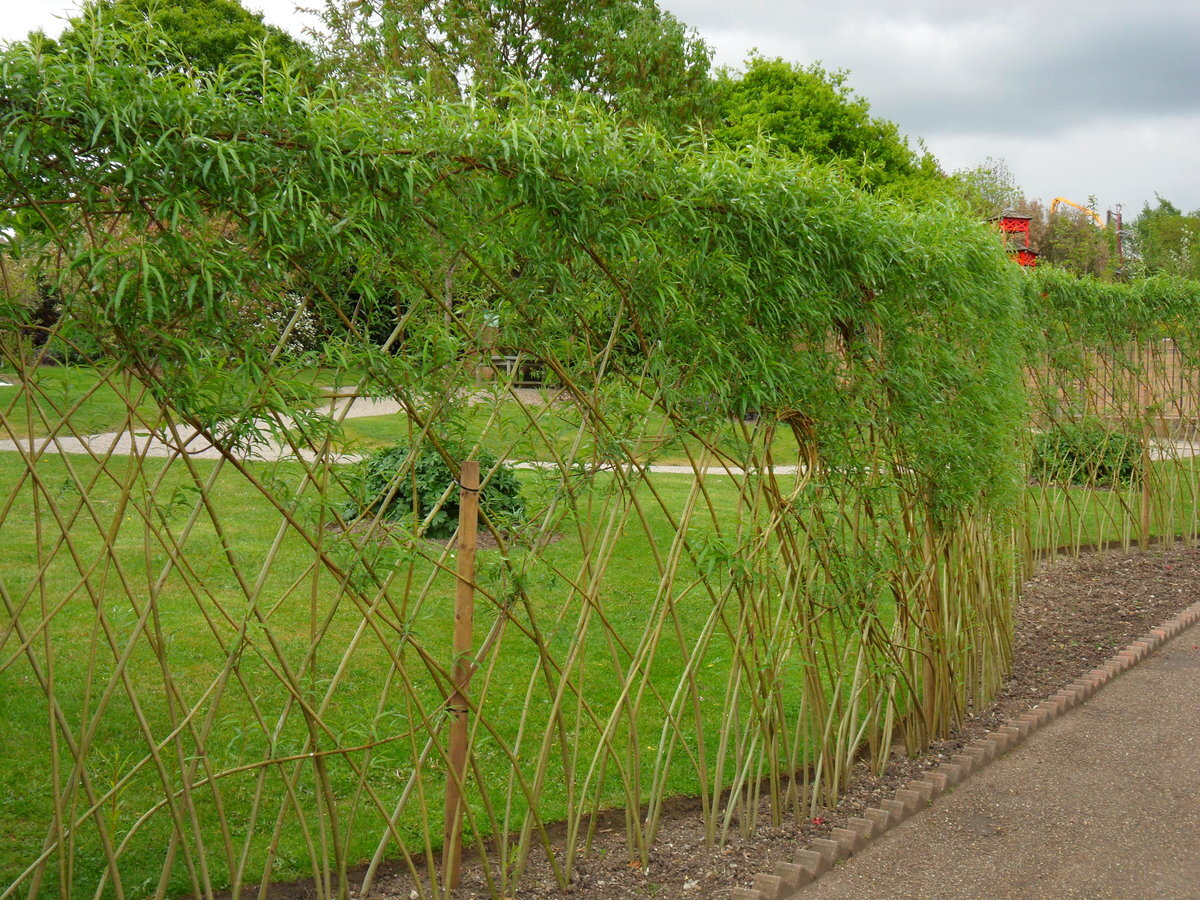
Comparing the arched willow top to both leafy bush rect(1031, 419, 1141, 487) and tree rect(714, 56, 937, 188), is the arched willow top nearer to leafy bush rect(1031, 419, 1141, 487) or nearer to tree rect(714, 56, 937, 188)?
leafy bush rect(1031, 419, 1141, 487)

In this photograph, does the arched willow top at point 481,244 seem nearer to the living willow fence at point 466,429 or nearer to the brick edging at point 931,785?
the living willow fence at point 466,429

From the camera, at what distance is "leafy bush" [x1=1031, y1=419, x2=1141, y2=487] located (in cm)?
826

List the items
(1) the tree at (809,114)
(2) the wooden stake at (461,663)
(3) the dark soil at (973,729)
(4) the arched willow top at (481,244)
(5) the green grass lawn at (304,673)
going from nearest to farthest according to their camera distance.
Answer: (4) the arched willow top at (481,244) → (5) the green grass lawn at (304,673) → (2) the wooden stake at (461,663) → (3) the dark soil at (973,729) → (1) the tree at (809,114)

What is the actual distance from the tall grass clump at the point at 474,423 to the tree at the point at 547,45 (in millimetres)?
14095

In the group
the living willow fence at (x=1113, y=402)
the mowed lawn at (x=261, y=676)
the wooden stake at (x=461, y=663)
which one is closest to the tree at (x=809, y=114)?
the living willow fence at (x=1113, y=402)

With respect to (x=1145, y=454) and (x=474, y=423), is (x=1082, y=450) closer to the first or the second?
(x=1145, y=454)

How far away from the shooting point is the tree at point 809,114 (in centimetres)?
2317

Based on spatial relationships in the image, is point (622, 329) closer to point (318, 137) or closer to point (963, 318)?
point (318, 137)

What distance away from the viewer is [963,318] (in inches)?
170

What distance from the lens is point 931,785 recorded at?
411 cm

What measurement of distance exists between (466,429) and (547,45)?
18.4 meters

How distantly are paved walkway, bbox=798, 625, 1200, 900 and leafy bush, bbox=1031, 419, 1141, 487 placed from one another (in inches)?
136

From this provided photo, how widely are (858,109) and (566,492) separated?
23.0m

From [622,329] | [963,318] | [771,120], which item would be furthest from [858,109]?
[622,329]
